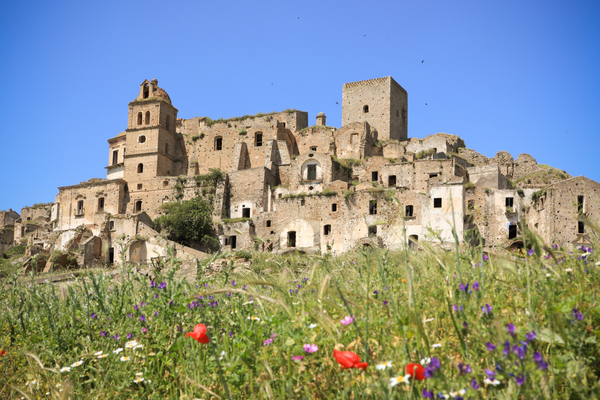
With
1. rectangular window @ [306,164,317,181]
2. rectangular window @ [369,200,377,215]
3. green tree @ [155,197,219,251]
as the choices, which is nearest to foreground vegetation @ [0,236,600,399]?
rectangular window @ [369,200,377,215]

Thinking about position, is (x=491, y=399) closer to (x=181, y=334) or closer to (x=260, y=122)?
(x=181, y=334)

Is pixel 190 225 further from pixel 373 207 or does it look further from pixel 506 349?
pixel 506 349

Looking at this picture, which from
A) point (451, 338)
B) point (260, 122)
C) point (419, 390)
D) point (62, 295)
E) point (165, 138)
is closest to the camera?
point (419, 390)

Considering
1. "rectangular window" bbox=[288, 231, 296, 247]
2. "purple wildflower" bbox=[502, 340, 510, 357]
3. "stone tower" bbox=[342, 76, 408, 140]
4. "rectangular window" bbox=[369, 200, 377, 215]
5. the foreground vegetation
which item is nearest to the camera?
"purple wildflower" bbox=[502, 340, 510, 357]

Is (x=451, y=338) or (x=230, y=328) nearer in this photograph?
(x=451, y=338)

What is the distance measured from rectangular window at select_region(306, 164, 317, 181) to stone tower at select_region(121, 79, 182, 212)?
14.4 metres

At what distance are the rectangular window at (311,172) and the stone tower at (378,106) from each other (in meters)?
11.7

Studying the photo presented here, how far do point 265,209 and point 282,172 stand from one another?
4.59 meters

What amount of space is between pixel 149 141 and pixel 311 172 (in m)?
16.6

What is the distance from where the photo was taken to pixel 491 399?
269cm

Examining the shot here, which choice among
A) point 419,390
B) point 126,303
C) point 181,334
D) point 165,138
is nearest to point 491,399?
point 419,390

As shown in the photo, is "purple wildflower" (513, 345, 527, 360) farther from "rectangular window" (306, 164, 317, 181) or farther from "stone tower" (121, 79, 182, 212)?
"stone tower" (121, 79, 182, 212)

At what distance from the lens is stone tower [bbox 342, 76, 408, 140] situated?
47.3 meters

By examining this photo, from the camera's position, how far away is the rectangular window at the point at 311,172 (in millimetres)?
38019
